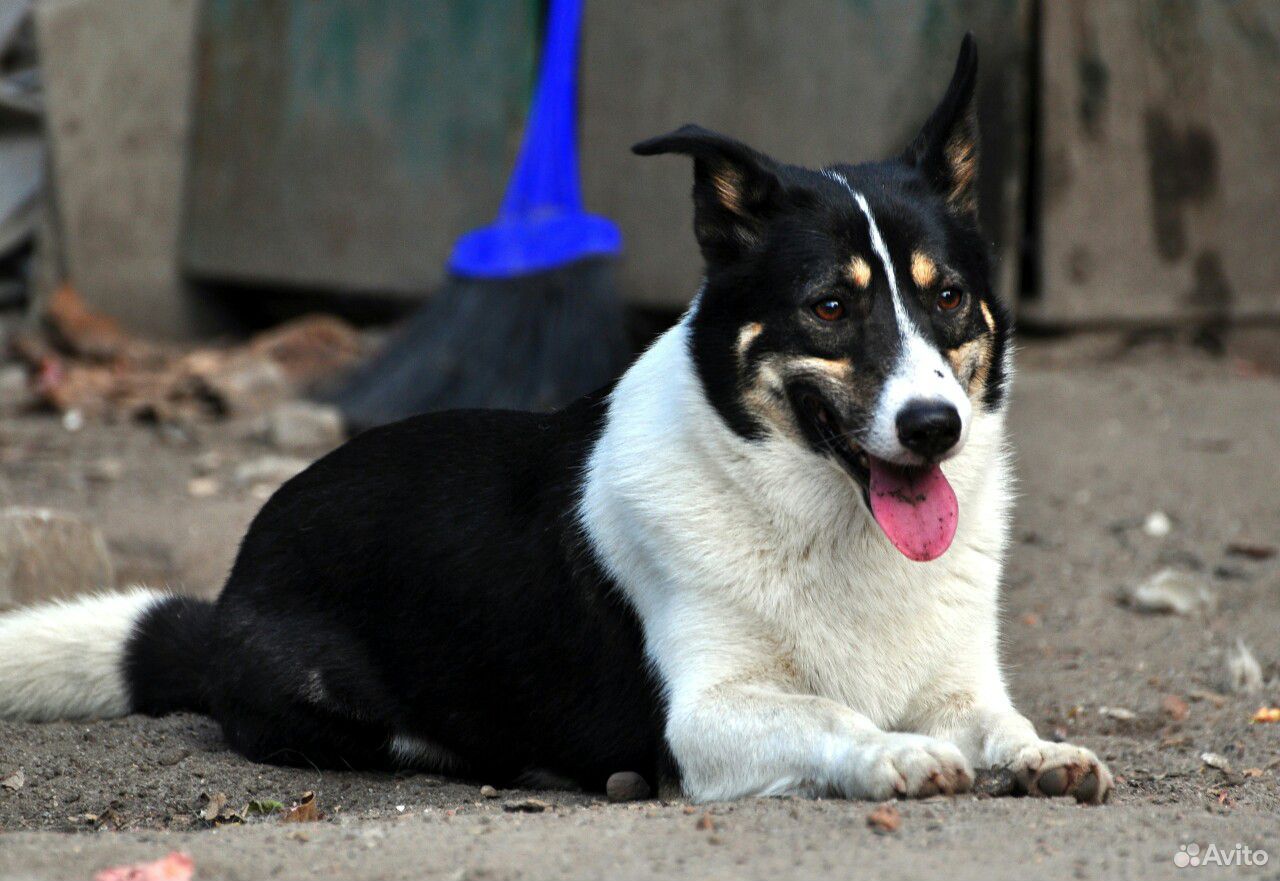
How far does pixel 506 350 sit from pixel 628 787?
3.70 m

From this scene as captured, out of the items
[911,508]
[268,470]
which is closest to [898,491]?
[911,508]

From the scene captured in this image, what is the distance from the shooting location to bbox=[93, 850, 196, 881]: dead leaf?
251cm

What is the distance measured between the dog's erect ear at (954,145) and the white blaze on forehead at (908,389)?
1.55 ft

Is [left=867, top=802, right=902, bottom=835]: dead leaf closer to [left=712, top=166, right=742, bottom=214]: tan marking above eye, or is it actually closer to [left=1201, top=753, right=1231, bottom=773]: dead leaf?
[left=1201, top=753, right=1231, bottom=773]: dead leaf

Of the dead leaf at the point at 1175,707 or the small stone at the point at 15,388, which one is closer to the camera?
the dead leaf at the point at 1175,707

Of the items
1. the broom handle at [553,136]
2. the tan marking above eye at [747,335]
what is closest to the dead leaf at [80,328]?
the broom handle at [553,136]

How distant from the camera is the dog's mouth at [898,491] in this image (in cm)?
316

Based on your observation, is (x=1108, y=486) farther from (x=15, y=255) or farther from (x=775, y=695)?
(x=15, y=255)

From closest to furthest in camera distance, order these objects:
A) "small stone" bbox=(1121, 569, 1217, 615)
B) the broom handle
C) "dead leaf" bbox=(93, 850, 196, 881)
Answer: "dead leaf" bbox=(93, 850, 196, 881), "small stone" bbox=(1121, 569, 1217, 615), the broom handle

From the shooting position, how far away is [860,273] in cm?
322

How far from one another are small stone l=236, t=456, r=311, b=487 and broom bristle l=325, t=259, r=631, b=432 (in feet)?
1.57

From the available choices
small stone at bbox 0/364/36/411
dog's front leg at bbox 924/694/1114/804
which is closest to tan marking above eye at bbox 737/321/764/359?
dog's front leg at bbox 924/694/1114/804

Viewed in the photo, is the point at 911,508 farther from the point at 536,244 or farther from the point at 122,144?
the point at 122,144

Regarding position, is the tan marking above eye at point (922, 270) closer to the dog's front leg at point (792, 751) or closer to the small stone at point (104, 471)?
the dog's front leg at point (792, 751)
